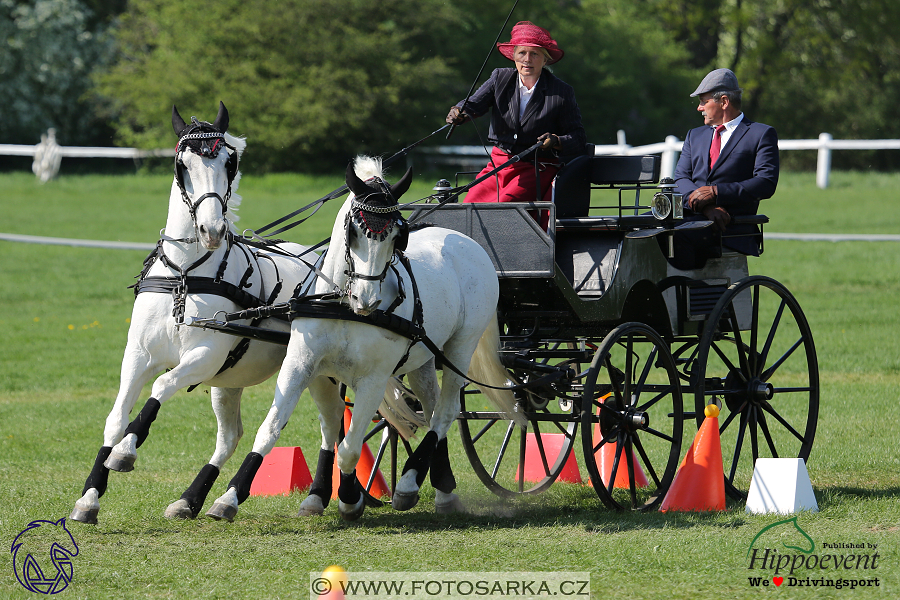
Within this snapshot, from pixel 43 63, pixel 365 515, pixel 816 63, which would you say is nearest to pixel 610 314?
pixel 365 515

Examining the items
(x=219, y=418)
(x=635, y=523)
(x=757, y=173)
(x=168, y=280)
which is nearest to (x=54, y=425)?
(x=219, y=418)

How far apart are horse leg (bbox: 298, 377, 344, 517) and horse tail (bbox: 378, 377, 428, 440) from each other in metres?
0.26

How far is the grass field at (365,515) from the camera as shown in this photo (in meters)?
4.72

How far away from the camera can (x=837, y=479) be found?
6.92 meters

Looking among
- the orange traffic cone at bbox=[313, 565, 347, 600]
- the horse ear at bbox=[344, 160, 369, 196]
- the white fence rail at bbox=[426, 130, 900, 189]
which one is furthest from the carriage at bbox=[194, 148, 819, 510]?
the white fence rail at bbox=[426, 130, 900, 189]

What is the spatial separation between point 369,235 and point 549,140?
5.81 feet

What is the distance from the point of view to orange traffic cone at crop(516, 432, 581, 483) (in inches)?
288

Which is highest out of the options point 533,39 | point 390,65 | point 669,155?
point 390,65

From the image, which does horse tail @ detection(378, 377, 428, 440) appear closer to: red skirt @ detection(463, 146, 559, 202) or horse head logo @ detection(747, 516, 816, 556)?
red skirt @ detection(463, 146, 559, 202)

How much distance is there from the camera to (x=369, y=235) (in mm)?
4980

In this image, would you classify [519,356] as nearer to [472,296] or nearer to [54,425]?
[472,296]

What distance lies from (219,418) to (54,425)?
133 inches

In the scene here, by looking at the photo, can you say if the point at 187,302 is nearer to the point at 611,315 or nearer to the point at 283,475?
the point at 283,475

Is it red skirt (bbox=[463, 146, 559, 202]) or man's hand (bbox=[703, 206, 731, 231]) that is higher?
red skirt (bbox=[463, 146, 559, 202])
